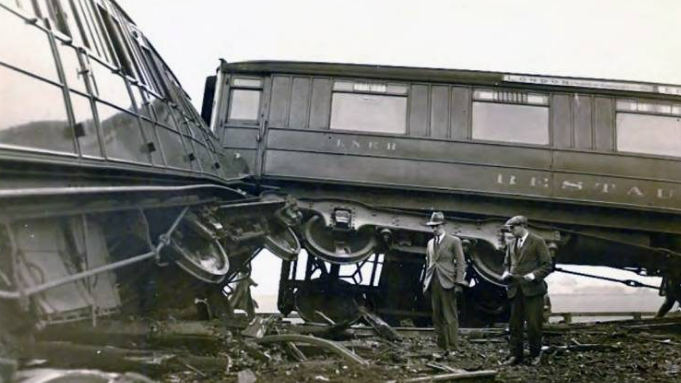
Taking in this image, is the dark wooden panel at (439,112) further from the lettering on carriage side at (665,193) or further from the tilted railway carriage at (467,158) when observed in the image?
the lettering on carriage side at (665,193)

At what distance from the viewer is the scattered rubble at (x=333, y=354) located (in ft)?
10.8

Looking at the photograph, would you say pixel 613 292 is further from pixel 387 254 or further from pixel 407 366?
pixel 407 366

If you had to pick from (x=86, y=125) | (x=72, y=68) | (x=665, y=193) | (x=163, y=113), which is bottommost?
(x=86, y=125)

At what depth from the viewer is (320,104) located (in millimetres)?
9016

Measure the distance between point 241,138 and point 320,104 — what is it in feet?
4.06

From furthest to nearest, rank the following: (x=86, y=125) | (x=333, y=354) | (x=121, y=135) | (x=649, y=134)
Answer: (x=649, y=134) < (x=333, y=354) < (x=121, y=135) < (x=86, y=125)

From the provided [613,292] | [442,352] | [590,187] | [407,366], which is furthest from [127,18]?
[613,292]

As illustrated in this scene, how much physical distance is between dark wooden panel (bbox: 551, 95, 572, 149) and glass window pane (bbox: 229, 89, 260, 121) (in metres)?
4.24

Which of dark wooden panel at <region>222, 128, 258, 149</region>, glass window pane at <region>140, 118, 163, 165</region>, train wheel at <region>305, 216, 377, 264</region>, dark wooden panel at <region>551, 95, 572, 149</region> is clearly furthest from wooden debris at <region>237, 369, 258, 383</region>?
dark wooden panel at <region>551, 95, 572, 149</region>

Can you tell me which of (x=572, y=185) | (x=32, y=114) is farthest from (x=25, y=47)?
(x=572, y=185)

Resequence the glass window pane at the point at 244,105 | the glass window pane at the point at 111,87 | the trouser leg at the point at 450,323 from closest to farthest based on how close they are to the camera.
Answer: the glass window pane at the point at 111,87 → the trouser leg at the point at 450,323 → the glass window pane at the point at 244,105

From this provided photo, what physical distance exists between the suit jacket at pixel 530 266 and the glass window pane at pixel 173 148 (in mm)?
3229

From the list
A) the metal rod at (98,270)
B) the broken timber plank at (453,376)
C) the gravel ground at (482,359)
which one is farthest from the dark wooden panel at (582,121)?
the metal rod at (98,270)

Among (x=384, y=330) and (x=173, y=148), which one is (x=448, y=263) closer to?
(x=384, y=330)
